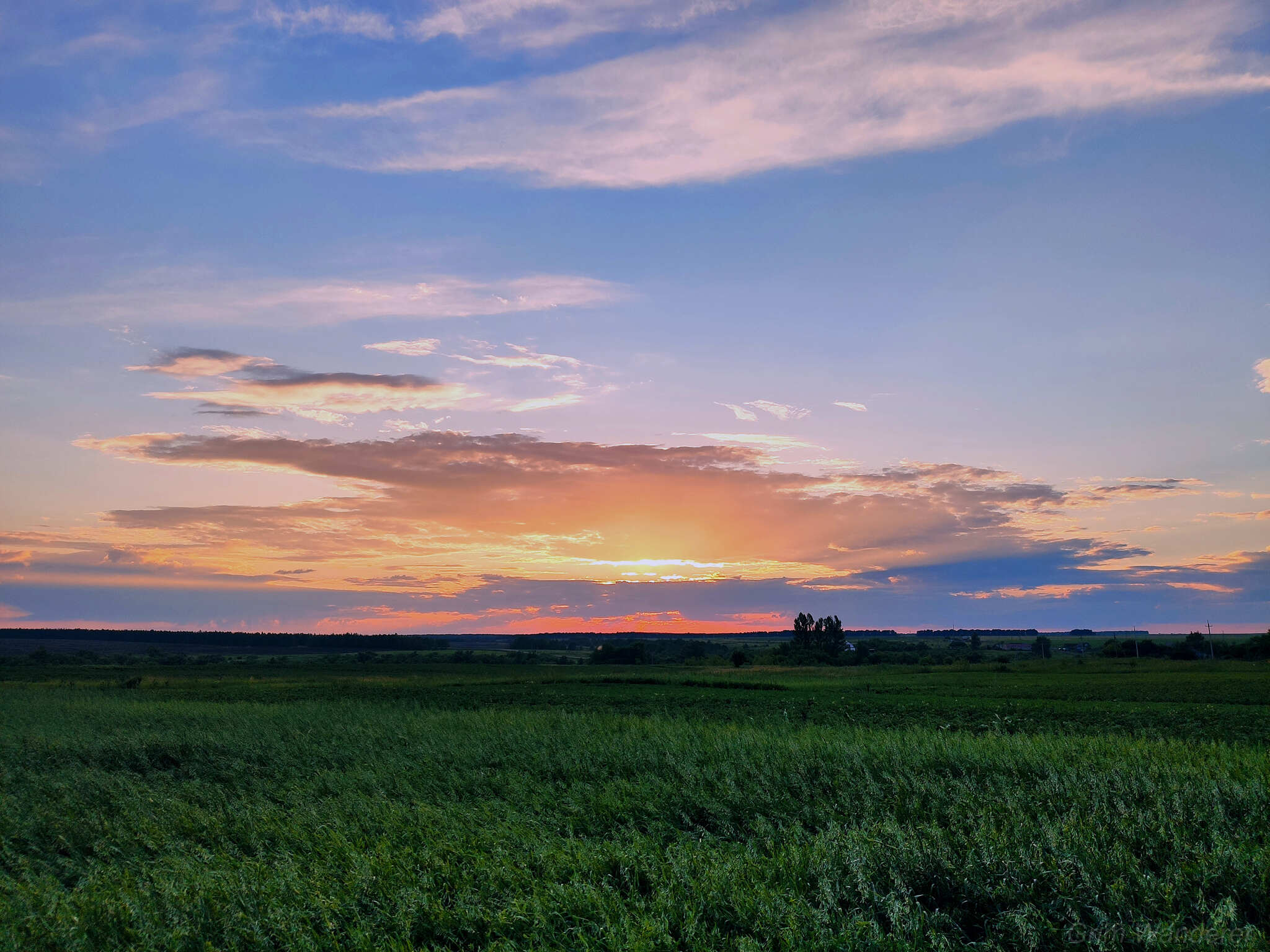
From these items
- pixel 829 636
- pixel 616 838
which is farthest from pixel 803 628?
pixel 616 838

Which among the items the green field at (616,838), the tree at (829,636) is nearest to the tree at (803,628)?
the tree at (829,636)

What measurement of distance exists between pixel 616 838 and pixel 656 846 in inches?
77.0

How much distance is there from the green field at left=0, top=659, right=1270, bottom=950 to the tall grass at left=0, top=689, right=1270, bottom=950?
49 millimetres

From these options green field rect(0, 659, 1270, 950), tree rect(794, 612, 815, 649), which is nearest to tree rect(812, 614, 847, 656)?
tree rect(794, 612, 815, 649)

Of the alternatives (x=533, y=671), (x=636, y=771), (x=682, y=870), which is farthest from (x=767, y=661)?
(x=682, y=870)

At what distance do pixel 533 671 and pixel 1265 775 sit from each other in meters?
100

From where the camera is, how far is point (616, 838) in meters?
13.1

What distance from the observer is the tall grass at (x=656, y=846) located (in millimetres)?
8727

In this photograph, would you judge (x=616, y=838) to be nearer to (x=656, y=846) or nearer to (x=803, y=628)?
(x=656, y=846)

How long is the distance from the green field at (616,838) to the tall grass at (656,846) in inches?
1.9

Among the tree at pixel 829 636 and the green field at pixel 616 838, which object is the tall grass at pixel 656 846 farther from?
the tree at pixel 829 636

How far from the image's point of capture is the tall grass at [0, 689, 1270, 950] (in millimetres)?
8727

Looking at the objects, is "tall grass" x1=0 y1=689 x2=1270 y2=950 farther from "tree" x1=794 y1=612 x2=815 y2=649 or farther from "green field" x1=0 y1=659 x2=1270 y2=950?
"tree" x1=794 y1=612 x2=815 y2=649

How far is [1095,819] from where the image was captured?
1142 centimetres
